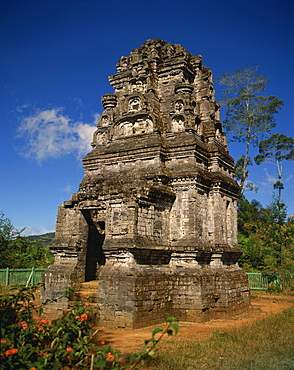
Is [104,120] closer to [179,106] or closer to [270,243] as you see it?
[179,106]

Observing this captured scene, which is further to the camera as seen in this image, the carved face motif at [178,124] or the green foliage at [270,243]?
the green foliage at [270,243]

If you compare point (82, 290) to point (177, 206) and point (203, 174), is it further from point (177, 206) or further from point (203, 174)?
point (203, 174)

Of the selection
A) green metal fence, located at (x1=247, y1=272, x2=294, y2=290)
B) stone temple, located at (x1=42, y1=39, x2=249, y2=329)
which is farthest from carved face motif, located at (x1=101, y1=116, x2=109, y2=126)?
green metal fence, located at (x1=247, y1=272, x2=294, y2=290)

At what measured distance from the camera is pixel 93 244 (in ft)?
46.5

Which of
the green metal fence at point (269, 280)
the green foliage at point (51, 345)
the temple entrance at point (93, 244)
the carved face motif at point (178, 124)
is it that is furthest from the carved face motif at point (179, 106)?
the green metal fence at point (269, 280)

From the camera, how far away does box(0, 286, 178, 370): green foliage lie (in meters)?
4.48

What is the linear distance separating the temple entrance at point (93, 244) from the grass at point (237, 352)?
614 cm

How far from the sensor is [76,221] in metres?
13.0

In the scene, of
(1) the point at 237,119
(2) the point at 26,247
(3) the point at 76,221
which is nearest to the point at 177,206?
(3) the point at 76,221

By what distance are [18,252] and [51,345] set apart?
21.3 m

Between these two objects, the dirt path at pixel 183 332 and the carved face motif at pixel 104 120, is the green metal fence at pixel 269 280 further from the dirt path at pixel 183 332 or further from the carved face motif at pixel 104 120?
the carved face motif at pixel 104 120

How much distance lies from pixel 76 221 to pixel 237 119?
80.9 ft

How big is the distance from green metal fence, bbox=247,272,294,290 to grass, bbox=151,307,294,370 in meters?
12.9

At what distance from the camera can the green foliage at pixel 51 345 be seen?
176 inches
